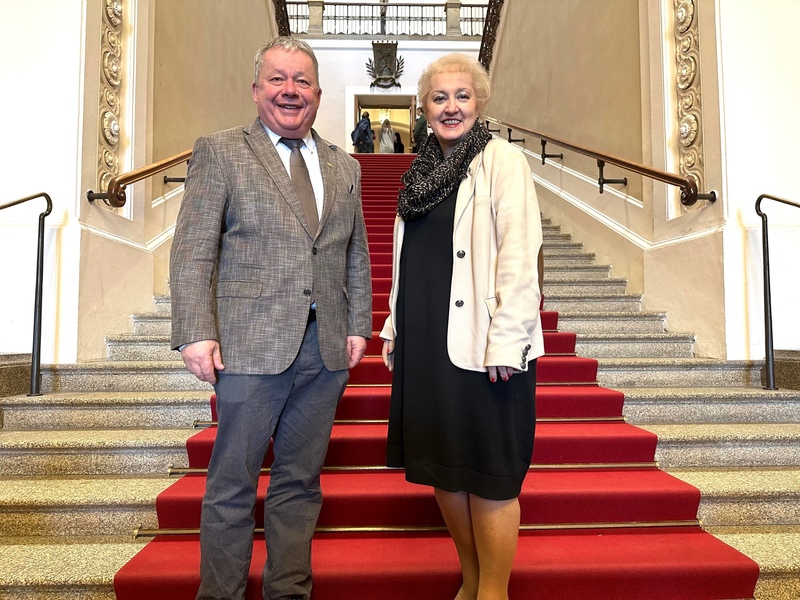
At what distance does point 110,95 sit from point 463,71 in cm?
267

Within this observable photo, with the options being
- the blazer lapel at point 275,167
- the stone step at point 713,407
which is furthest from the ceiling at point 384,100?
the blazer lapel at point 275,167

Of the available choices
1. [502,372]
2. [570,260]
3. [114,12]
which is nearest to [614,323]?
[570,260]

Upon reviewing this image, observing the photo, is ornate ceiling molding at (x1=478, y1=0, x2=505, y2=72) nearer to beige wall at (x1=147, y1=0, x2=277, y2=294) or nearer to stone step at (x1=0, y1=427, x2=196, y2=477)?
beige wall at (x1=147, y1=0, x2=277, y2=294)

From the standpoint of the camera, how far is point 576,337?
3.28m

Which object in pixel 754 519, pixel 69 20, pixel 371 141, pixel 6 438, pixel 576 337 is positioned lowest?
pixel 754 519

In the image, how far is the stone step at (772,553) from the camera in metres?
1.79

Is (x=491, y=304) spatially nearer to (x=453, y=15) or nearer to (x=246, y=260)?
(x=246, y=260)

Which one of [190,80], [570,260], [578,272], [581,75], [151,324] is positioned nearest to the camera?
[151,324]

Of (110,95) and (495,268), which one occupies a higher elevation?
Answer: (110,95)

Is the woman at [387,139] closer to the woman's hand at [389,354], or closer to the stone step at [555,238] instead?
the stone step at [555,238]

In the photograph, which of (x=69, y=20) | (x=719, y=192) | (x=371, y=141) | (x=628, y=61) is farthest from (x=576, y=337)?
(x=371, y=141)

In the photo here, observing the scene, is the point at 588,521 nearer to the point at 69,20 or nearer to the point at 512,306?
the point at 512,306

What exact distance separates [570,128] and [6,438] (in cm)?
520

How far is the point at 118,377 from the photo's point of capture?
9.30ft
